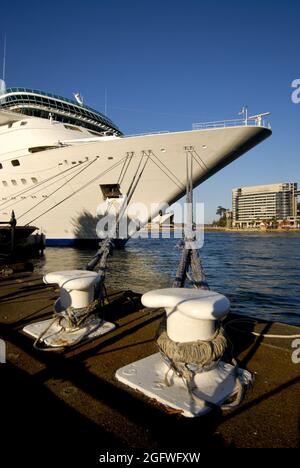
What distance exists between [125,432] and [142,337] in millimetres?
2087

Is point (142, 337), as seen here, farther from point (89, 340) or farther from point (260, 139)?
point (260, 139)

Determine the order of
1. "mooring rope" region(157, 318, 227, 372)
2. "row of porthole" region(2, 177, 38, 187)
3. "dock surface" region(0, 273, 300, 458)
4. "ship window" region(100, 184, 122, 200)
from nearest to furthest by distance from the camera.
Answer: "dock surface" region(0, 273, 300, 458) < "mooring rope" region(157, 318, 227, 372) < "ship window" region(100, 184, 122, 200) < "row of porthole" region(2, 177, 38, 187)

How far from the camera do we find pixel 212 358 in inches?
124

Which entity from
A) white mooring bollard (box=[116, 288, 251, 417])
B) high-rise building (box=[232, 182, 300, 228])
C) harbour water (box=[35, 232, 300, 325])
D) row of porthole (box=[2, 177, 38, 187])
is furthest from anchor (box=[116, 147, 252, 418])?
high-rise building (box=[232, 182, 300, 228])

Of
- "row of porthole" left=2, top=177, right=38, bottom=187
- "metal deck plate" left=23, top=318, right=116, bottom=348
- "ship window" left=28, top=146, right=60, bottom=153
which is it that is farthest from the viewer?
"ship window" left=28, top=146, right=60, bottom=153

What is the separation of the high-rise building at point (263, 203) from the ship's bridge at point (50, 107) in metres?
135

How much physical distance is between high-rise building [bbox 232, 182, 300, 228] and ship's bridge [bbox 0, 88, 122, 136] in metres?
135

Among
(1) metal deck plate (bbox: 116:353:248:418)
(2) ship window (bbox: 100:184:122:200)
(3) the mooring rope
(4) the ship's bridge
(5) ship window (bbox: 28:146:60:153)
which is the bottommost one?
(1) metal deck plate (bbox: 116:353:248:418)

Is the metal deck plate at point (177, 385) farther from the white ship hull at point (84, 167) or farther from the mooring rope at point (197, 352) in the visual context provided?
the white ship hull at point (84, 167)

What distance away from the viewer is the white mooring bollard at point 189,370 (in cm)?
295

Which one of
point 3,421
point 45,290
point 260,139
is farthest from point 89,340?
point 260,139

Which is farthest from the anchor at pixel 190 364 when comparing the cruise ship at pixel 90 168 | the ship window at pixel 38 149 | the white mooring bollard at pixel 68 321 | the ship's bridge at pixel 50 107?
the ship's bridge at pixel 50 107

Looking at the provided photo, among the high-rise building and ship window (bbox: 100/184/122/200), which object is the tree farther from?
ship window (bbox: 100/184/122/200)

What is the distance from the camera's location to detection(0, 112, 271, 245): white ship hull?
19.5 m
